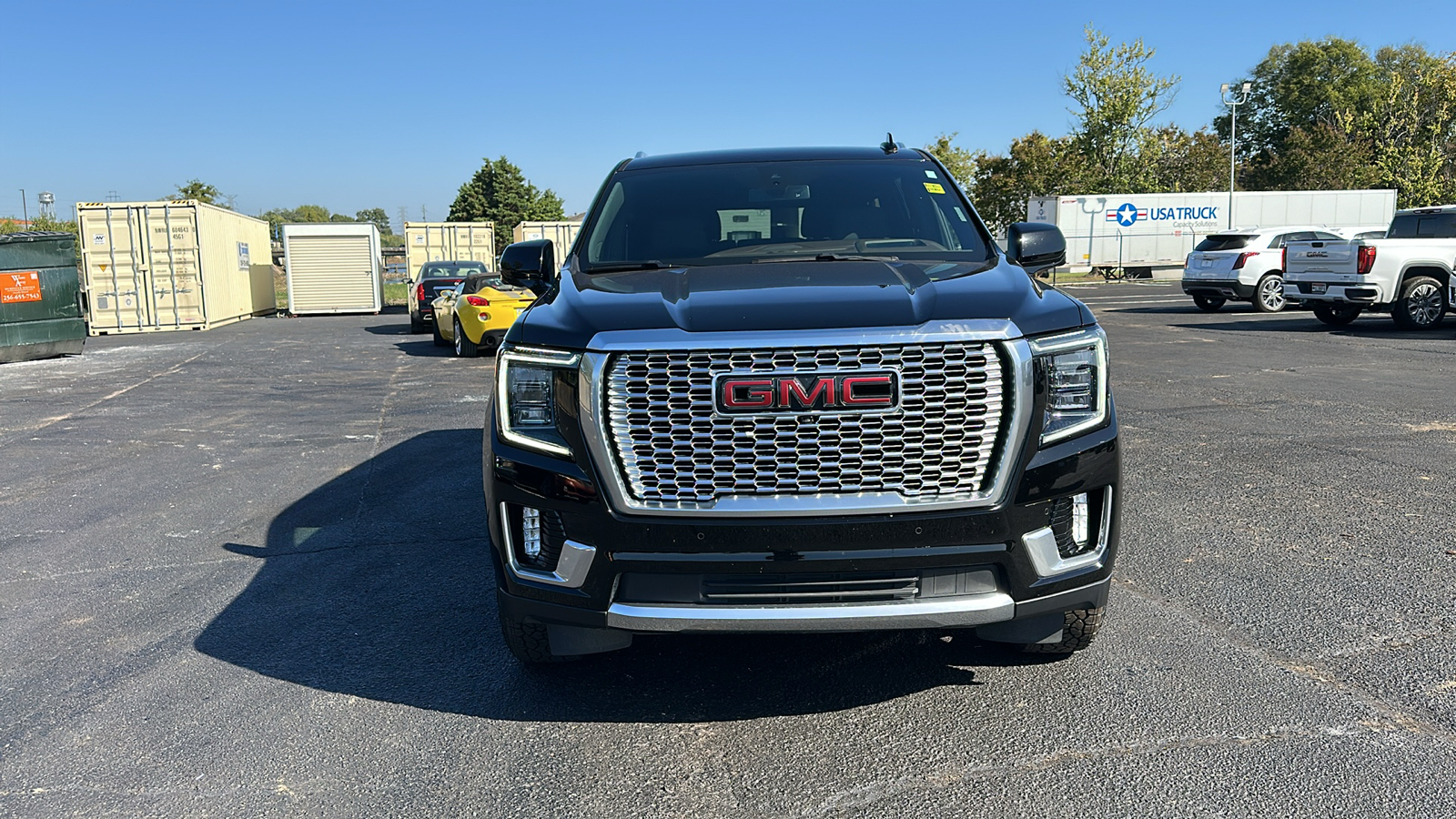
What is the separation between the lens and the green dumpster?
713 inches

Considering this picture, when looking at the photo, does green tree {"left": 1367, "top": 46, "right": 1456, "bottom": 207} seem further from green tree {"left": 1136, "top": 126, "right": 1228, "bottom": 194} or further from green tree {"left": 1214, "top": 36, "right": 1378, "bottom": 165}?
green tree {"left": 1214, "top": 36, "right": 1378, "bottom": 165}

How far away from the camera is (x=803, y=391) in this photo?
3.16 meters

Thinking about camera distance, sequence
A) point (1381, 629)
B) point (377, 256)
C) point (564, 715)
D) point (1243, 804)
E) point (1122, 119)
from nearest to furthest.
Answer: point (1243, 804) < point (564, 715) < point (1381, 629) < point (377, 256) < point (1122, 119)

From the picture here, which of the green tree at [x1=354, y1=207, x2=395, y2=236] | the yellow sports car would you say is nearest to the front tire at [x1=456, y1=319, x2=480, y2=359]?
the yellow sports car

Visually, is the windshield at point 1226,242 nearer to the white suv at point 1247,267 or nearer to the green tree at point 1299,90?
the white suv at point 1247,267

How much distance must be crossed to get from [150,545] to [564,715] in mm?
3479

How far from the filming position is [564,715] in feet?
11.9

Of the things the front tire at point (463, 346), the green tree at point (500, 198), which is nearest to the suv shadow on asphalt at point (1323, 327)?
the front tire at point (463, 346)

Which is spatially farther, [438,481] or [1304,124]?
[1304,124]

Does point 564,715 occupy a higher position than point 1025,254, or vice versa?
point 1025,254

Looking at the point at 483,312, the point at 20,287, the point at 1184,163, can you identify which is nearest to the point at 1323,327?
the point at 483,312

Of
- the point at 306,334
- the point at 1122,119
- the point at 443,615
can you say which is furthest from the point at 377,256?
the point at 443,615

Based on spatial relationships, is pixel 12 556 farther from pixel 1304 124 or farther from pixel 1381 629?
pixel 1304 124

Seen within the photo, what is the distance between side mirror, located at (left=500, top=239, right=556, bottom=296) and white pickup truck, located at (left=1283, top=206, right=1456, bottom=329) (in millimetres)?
15730
